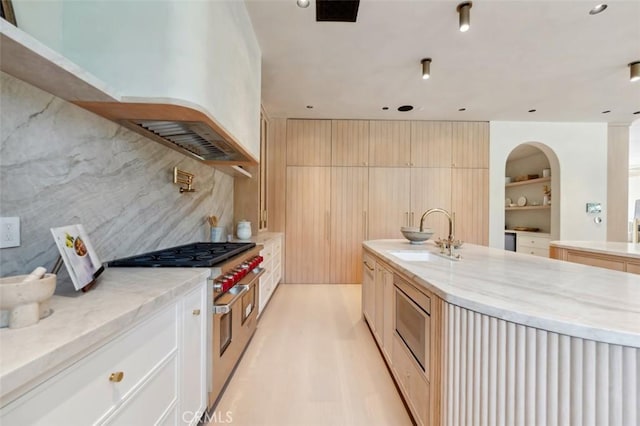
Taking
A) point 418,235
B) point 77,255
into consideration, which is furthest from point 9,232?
point 418,235

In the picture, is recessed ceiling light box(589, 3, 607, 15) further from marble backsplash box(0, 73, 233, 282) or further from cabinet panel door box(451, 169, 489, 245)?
marble backsplash box(0, 73, 233, 282)

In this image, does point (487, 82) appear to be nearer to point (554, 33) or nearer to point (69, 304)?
point (554, 33)

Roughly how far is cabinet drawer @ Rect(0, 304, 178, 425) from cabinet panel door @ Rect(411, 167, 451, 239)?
427 cm

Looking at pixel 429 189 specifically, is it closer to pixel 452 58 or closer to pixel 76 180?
pixel 452 58

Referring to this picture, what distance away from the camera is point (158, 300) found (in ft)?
3.30

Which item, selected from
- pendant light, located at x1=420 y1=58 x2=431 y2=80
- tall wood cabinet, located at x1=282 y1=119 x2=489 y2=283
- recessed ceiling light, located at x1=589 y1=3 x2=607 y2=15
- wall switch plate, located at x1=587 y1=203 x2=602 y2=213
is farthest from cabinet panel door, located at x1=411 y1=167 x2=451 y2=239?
recessed ceiling light, located at x1=589 y1=3 x2=607 y2=15

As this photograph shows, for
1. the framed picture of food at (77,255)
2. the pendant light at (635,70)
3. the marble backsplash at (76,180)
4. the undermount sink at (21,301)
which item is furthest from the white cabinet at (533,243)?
the undermount sink at (21,301)

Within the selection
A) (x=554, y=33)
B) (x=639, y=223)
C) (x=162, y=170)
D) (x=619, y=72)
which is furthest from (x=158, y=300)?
(x=639, y=223)

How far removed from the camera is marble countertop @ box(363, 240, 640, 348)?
0.82 m

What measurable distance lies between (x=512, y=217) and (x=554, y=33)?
5460 mm

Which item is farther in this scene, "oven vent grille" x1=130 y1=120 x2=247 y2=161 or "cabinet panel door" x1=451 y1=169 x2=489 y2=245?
"cabinet panel door" x1=451 y1=169 x2=489 y2=245

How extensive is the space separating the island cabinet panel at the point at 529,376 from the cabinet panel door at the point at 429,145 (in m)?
3.97

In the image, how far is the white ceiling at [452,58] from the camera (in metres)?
2.20

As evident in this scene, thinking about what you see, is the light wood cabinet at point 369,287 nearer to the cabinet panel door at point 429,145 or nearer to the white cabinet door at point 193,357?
the white cabinet door at point 193,357
